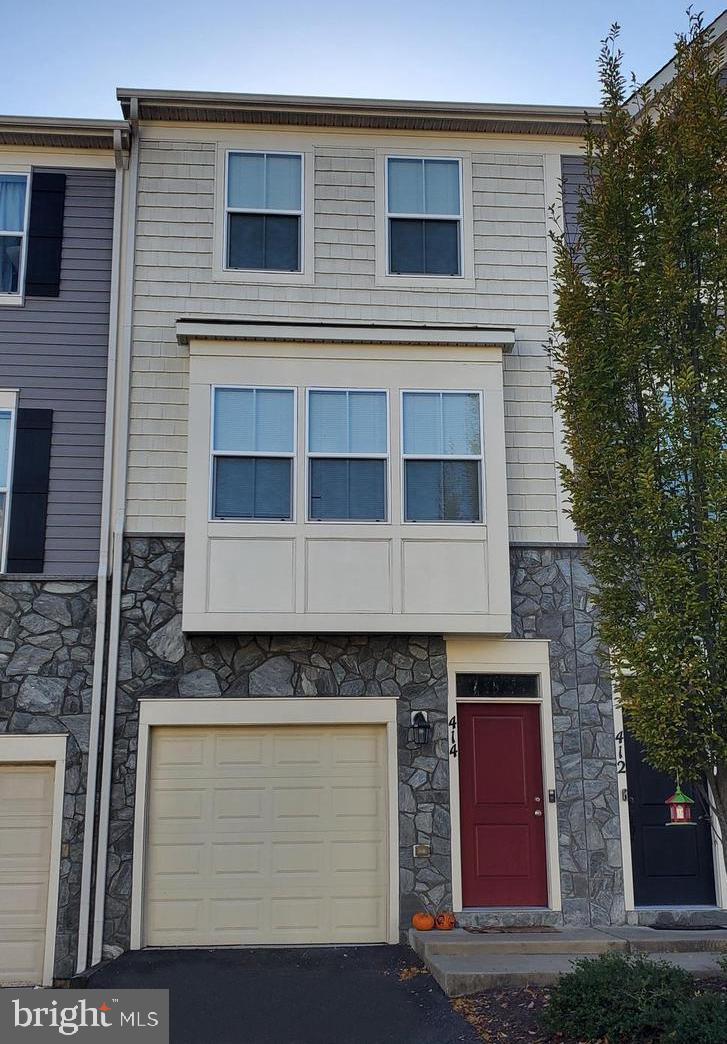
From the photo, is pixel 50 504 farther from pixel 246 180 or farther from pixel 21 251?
pixel 246 180

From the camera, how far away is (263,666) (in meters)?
9.11

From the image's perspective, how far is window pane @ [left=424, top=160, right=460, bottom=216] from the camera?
398 inches

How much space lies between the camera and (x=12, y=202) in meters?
9.96

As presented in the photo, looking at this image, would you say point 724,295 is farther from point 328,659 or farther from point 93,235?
point 93,235

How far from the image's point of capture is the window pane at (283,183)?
32.8 ft

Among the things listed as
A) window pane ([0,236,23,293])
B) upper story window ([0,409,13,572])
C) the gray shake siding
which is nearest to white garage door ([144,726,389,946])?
the gray shake siding

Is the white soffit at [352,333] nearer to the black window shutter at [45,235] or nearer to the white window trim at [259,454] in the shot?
the white window trim at [259,454]

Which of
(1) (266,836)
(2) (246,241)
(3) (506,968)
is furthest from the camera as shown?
(2) (246,241)

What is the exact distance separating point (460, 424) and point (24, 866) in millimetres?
5642

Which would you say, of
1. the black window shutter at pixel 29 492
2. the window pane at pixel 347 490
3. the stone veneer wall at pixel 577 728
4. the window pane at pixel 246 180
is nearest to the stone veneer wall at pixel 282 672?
the black window shutter at pixel 29 492

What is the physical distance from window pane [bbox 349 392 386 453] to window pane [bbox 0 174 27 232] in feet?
12.5

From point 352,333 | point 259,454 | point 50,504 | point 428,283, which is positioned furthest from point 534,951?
point 428,283

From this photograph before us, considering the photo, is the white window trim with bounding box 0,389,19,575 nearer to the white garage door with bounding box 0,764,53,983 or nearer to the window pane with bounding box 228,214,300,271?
the white garage door with bounding box 0,764,53,983

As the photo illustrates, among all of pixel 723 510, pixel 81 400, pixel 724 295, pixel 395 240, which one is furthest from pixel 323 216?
pixel 723 510
